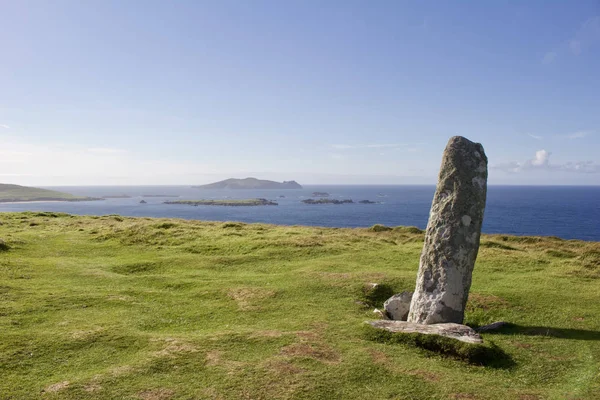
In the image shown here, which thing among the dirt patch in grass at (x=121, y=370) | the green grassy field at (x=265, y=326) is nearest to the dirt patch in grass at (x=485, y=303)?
the green grassy field at (x=265, y=326)

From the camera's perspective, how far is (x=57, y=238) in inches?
1283

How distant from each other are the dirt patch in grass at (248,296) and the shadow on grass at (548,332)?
8.49 metres

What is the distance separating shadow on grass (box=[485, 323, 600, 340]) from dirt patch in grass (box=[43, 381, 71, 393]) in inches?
491

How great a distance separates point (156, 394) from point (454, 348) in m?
7.95

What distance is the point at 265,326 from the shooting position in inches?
548

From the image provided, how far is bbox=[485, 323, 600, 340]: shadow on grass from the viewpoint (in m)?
13.1

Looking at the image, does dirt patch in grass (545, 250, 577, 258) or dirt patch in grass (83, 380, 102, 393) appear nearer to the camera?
dirt patch in grass (83, 380, 102, 393)

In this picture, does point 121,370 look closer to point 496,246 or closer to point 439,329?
point 439,329

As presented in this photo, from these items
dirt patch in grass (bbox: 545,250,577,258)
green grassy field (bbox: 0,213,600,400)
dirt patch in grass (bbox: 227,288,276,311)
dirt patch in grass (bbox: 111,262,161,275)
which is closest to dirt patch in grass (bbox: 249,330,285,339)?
green grassy field (bbox: 0,213,600,400)

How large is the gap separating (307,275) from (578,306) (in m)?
11.5

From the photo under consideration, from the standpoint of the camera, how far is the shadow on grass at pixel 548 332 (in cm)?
1305

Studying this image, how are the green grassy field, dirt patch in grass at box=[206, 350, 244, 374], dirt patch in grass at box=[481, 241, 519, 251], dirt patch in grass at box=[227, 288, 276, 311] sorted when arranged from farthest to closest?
dirt patch in grass at box=[481, 241, 519, 251], dirt patch in grass at box=[227, 288, 276, 311], dirt patch in grass at box=[206, 350, 244, 374], the green grassy field

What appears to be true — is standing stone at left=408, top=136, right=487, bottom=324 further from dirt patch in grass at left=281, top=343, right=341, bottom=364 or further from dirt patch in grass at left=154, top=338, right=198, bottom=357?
dirt patch in grass at left=154, top=338, right=198, bottom=357

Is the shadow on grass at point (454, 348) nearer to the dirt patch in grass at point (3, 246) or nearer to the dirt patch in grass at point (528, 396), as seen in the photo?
the dirt patch in grass at point (528, 396)
